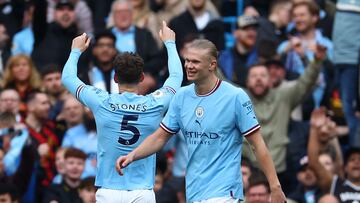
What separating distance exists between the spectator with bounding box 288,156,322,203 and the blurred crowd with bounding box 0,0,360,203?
A: 13 millimetres

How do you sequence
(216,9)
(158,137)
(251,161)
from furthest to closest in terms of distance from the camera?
1. (216,9)
2. (251,161)
3. (158,137)

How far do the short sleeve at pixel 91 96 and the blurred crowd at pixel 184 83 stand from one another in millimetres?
3304

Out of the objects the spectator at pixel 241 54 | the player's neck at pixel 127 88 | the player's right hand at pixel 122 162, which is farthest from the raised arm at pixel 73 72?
the spectator at pixel 241 54

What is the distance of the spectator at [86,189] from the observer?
629 inches

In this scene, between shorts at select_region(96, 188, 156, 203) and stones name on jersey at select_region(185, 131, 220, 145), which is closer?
stones name on jersey at select_region(185, 131, 220, 145)

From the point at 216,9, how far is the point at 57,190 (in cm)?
565

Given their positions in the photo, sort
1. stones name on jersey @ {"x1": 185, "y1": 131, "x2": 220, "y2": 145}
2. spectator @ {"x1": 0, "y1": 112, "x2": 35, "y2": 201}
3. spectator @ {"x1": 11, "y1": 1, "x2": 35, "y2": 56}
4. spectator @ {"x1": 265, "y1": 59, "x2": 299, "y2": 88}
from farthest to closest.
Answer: spectator @ {"x1": 11, "y1": 1, "x2": 35, "y2": 56} < spectator @ {"x1": 265, "y1": 59, "x2": 299, "y2": 88} < spectator @ {"x1": 0, "y1": 112, "x2": 35, "y2": 201} < stones name on jersey @ {"x1": 185, "y1": 131, "x2": 220, "y2": 145}

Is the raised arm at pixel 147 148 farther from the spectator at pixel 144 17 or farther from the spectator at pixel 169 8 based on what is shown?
the spectator at pixel 169 8

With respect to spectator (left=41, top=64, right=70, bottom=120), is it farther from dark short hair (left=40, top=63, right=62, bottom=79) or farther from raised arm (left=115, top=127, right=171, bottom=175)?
raised arm (left=115, top=127, right=171, bottom=175)

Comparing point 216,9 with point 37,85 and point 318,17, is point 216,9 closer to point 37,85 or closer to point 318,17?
point 318,17

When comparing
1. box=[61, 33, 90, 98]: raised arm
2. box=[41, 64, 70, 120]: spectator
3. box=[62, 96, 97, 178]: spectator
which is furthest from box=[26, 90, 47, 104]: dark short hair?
box=[61, 33, 90, 98]: raised arm

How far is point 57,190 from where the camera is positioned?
1634 cm

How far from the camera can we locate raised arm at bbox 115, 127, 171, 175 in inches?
466

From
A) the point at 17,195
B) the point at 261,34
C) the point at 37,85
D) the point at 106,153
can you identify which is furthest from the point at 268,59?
the point at 106,153
